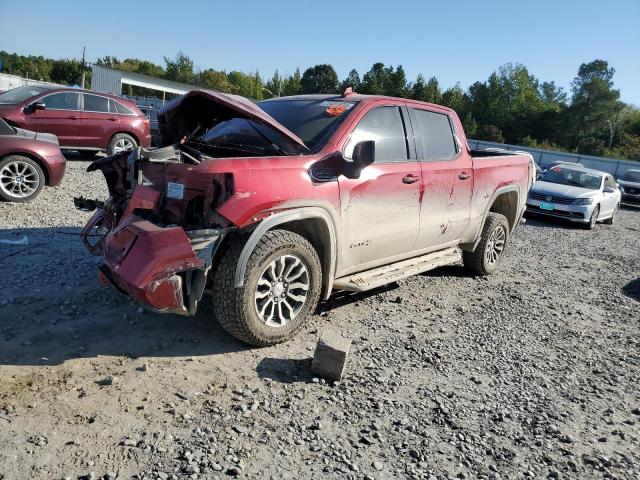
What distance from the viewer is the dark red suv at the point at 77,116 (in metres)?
10.5

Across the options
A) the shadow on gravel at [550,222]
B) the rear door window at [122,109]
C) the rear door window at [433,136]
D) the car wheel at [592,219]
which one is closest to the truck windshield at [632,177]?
the car wheel at [592,219]

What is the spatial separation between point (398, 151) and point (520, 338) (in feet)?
6.68

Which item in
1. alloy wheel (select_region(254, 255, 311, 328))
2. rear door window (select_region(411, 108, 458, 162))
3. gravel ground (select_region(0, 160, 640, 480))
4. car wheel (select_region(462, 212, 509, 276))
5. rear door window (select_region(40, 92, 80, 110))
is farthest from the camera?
rear door window (select_region(40, 92, 80, 110))

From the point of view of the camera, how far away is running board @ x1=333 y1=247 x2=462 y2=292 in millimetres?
4285

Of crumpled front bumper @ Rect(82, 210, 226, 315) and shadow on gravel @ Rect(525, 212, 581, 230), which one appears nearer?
crumpled front bumper @ Rect(82, 210, 226, 315)

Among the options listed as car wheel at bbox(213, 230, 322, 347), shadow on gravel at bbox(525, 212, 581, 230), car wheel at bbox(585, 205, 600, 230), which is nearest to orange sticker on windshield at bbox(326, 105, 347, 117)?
car wheel at bbox(213, 230, 322, 347)

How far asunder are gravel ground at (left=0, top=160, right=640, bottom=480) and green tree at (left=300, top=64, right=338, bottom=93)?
89948mm

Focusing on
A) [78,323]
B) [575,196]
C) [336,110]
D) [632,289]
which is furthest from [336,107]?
[575,196]

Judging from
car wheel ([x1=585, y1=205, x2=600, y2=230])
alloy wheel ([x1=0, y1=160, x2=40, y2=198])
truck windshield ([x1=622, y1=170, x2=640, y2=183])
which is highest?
truck windshield ([x1=622, y1=170, x2=640, y2=183])

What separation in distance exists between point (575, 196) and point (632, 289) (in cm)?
631

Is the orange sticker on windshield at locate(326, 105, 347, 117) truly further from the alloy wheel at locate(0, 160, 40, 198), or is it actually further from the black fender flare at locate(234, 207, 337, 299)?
the alloy wheel at locate(0, 160, 40, 198)

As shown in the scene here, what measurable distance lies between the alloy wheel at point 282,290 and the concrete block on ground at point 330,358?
48 centimetres

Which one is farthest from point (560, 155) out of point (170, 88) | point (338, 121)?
point (338, 121)

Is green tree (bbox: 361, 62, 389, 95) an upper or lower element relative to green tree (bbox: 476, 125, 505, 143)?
upper
